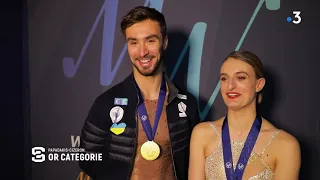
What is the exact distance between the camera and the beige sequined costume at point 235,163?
5.98ft

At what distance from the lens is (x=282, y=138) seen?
1852 millimetres

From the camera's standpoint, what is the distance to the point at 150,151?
6.70ft

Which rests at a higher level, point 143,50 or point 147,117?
point 143,50

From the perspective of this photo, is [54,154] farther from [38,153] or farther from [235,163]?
[235,163]

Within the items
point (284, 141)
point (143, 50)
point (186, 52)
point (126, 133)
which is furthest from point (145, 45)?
point (284, 141)

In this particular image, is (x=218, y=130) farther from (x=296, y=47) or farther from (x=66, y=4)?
(x=66, y=4)

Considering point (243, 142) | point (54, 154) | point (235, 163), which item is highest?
point (243, 142)

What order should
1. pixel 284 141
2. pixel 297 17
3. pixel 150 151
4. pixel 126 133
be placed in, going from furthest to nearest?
1. pixel 297 17
2. pixel 126 133
3. pixel 150 151
4. pixel 284 141

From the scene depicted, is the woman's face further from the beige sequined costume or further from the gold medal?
the gold medal

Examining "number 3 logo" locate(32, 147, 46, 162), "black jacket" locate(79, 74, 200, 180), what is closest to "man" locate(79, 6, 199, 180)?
"black jacket" locate(79, 74, 200, 180)

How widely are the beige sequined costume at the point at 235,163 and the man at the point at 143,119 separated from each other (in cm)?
32

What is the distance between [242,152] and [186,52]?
46.1 inches

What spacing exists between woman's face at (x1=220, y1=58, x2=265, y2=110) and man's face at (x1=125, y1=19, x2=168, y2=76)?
0.47 metres

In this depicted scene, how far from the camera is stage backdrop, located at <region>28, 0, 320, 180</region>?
2791 millimetres
